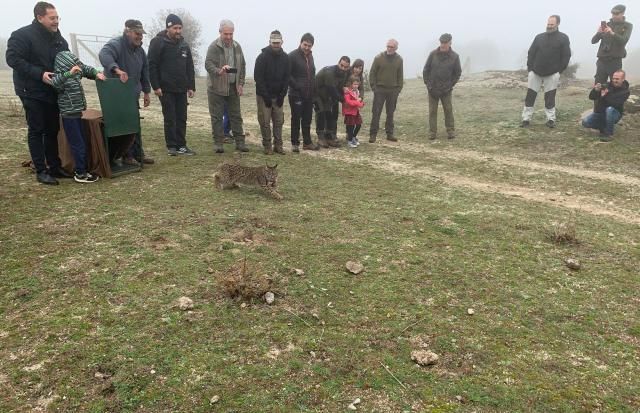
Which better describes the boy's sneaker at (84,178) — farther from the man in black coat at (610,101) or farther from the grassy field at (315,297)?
the man in black coat at (610,101)

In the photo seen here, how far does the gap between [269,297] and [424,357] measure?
1.23 meters

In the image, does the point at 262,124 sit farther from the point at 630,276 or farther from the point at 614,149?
the point at 614,149

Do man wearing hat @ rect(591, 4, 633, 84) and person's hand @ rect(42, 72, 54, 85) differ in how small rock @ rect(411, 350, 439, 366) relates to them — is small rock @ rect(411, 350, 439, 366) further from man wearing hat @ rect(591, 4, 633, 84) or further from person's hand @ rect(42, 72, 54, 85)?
man wearing hat @ rect(591, 4, 633, 84)

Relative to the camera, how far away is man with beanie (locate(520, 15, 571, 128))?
32.4 feet

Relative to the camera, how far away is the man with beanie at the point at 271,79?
25.2 ft

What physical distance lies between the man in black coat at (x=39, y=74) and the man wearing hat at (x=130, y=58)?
2.31ft

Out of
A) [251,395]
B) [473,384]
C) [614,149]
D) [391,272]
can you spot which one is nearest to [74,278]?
[251,395]

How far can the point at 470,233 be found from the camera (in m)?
4.95

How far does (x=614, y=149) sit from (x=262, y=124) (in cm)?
688

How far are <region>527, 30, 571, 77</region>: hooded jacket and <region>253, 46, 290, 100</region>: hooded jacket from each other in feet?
19.9

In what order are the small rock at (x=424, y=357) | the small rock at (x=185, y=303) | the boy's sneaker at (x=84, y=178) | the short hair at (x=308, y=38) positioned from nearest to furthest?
the small rock at (x=424, y=357), the small rock at (x=185, y=303), the boy's sneaker at (x=84, y=178), the short hair at (x=308, y=38)

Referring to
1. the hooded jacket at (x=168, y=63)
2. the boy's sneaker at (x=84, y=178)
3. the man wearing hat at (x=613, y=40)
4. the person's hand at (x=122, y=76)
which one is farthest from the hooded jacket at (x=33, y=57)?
the man wearing hat at (x=613, y=40)

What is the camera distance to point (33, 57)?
5129mm

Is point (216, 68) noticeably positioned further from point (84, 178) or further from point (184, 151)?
point (84, 178)
